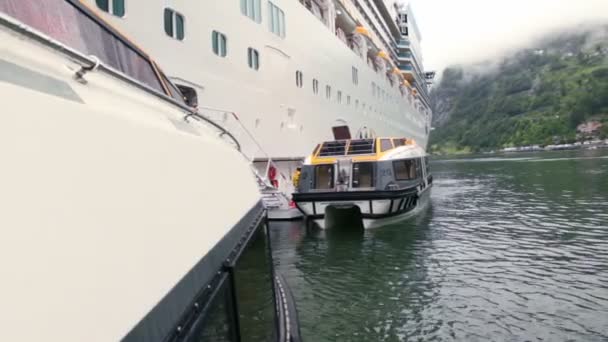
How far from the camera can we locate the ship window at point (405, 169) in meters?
12.5

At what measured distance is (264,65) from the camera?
13570 mm

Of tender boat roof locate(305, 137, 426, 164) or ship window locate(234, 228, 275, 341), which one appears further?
tender boat roof locate(305, 137, 426, 164)

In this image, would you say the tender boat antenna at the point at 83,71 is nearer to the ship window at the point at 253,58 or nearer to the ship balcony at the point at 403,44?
the ship window at the point at 253,58

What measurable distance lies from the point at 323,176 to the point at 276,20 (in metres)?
6.13

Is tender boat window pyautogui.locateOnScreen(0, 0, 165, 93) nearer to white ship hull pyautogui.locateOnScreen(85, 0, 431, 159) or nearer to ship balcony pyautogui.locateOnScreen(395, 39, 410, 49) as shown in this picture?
white ship hull pyautogui.locateOnScreen(85, 0, 431, 159)

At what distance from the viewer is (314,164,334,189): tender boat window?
12.5 m

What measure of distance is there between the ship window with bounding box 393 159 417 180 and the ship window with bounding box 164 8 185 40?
708cm

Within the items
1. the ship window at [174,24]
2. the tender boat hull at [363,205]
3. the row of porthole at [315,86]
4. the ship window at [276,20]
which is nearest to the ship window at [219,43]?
the ship window at [174,24]

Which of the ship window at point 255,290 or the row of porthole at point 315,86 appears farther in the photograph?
the row of porthole at point 315,86

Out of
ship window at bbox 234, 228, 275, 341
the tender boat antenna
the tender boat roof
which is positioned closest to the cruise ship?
the tender boat roof

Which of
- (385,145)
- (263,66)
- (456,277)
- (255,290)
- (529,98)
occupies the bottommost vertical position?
(456,277)

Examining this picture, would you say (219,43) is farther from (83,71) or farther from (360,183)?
(83,71)

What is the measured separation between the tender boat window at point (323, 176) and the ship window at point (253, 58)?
3873 millimetres

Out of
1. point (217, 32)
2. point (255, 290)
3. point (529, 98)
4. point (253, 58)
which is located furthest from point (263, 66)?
point (529, 98)
